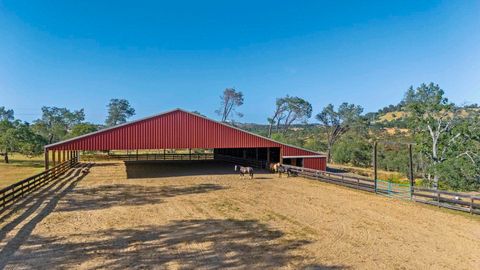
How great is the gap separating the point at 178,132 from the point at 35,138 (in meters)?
31.7

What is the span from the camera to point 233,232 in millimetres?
9945

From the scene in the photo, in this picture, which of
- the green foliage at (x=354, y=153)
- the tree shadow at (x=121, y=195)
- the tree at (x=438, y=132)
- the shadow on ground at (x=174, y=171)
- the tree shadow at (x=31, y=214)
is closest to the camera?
the tree shadow at (x=31, y=214)

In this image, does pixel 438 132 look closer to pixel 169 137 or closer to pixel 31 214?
pixel 169 137

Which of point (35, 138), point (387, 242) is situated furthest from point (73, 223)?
point (35, 138)

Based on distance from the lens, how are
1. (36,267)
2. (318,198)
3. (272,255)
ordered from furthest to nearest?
(318,198) < (272,255) < (36,267)

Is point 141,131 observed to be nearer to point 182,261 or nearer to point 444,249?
point 182,261

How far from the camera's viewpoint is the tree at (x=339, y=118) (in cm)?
5405

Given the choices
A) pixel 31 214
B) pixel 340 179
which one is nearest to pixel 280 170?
pixel 340 179

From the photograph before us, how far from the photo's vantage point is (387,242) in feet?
29.9

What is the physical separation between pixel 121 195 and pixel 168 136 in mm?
7637

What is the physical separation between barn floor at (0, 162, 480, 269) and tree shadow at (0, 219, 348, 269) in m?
0.03

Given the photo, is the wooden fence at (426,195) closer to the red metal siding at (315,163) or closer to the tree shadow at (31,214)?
the red metal siding at (315,163)

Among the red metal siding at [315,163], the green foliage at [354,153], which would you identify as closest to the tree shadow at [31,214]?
the red metal siding at [315,163]

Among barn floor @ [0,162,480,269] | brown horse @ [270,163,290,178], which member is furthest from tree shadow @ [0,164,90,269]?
brown horse @ [270,163,290,178]
